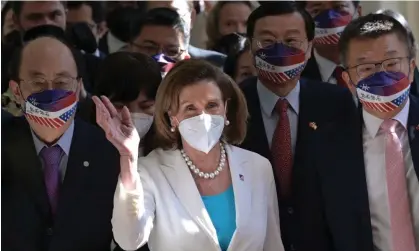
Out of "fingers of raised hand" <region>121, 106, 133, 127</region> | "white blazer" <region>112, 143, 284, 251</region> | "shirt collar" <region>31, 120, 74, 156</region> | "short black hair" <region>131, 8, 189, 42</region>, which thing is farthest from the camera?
"short black hair" <region>131, 8, 189, 42</region>

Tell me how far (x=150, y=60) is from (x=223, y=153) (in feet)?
2.06

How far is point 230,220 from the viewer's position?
236 cm

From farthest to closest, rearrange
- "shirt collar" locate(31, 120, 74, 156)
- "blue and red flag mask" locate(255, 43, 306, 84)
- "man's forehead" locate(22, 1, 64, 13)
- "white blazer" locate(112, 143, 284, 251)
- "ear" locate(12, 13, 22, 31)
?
1. "ear" locate(12, 13, 22, 31)
2. "man's forehead" locate(22, 1, 64, 13)
3. "blue and red flag mask" locate(255, 43, 306, 84)
4. "shirt collar" locate(31, 120, 74, 156)
5. "white blazer" locate(112, 143, 284, 251)

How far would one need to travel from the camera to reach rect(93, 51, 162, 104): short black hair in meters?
2.84

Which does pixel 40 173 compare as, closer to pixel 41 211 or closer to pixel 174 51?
pixel 41 211

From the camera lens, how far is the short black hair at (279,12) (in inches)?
117

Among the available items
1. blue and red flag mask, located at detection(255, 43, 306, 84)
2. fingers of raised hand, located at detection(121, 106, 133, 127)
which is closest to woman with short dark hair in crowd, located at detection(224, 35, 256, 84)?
blue and red flag mask, located at detection(255, 43, 306, 84)

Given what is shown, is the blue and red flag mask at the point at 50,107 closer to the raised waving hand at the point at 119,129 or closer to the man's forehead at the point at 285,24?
the raised waving hand at the point at 119,129

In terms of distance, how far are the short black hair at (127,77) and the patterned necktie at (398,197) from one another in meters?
0.84

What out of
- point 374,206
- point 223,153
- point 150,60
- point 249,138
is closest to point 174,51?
point 150,60

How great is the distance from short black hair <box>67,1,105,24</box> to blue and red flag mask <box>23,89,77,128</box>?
6.47ft

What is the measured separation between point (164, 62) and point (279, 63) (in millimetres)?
541

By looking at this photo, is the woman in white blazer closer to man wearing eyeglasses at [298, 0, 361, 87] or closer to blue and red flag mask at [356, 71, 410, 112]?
blue and red flag mask at [356, 71, 410, 112]

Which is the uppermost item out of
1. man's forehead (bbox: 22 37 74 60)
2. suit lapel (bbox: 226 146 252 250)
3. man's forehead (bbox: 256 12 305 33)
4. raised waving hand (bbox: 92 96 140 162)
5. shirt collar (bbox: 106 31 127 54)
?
man's forehead (bbox: 256 12 305 33)
